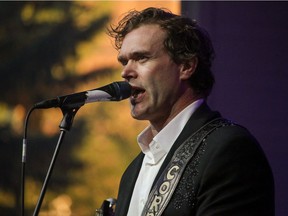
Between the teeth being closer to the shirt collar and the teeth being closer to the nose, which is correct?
the nose

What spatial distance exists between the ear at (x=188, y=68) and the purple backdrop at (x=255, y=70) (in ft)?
1.85

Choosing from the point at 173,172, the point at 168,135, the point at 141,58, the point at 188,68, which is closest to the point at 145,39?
the point at 141,58

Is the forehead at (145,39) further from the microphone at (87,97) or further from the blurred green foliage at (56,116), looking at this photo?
the blurred green foliage at (56,116)

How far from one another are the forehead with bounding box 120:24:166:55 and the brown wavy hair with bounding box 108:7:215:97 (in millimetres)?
22

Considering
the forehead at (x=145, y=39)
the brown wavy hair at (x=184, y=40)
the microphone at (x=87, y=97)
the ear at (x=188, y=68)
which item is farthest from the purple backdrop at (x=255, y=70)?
the microphone at (x=87, y=97)

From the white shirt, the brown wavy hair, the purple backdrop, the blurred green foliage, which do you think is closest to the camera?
the white shirt

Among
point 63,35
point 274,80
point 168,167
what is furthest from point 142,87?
point 63,35

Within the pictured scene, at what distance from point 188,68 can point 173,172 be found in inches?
20.4

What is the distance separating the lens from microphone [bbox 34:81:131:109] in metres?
1.81

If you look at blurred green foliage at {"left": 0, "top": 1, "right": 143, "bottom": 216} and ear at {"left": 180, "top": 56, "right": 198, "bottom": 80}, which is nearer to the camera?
ear at {"left": 180, "top": 56, "right": 198, "bottom": 80}

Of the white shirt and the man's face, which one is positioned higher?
the man's face

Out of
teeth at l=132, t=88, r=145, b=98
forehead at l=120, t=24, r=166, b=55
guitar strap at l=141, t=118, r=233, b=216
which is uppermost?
forehead at l=120, t=24, r=166, b=55

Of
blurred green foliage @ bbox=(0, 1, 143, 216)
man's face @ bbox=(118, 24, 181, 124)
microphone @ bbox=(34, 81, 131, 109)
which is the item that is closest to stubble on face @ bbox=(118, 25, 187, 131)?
man's face @ bbox=(118, 24, 181, 124)

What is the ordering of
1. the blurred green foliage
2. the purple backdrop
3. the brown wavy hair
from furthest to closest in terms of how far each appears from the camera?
the blurred green foliage < the purple backdrop < the brown wavy hair
